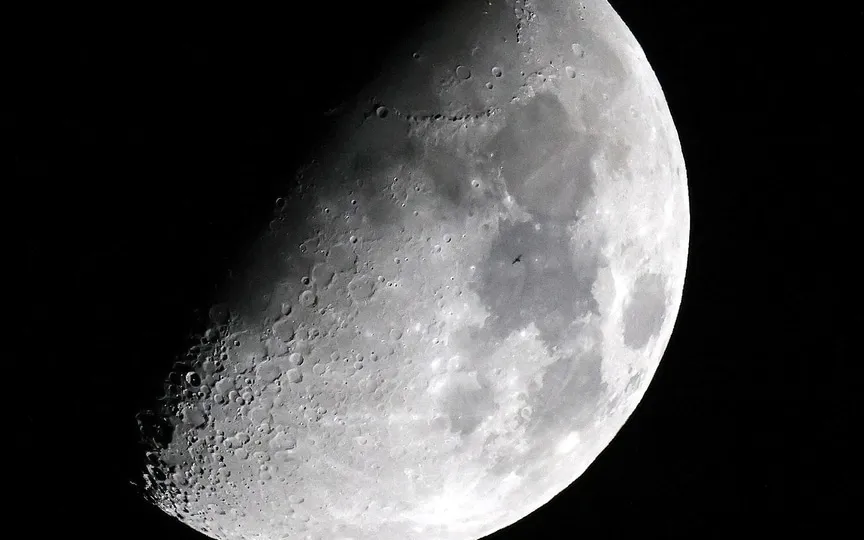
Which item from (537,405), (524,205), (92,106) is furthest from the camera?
(537,405)

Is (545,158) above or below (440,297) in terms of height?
above

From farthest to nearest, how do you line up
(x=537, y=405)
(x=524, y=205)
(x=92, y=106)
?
(x=537, y=405) < (x=524, y=205) < (x=92, y=106)

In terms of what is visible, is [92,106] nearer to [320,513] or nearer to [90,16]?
[90,16]

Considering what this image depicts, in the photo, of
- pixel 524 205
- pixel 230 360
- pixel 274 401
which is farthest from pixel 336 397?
pixel 524 205

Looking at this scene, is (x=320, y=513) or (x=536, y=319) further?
(x=320, y=513)

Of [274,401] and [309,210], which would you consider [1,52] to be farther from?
[274,401]

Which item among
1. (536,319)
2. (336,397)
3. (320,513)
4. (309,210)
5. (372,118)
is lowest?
(320,513)

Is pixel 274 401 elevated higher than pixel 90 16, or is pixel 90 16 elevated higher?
pixel 90 16
